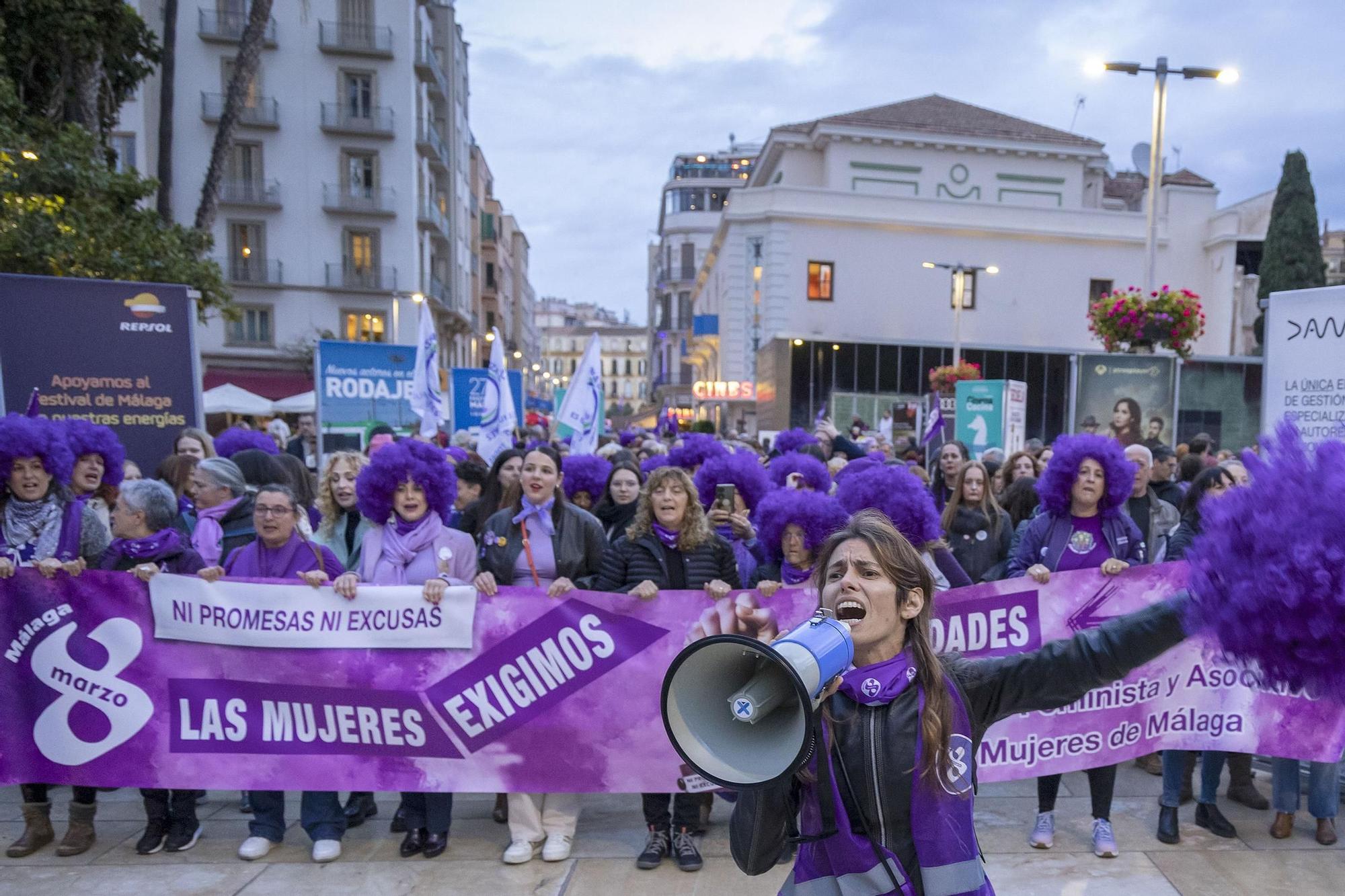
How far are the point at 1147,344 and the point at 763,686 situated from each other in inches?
534

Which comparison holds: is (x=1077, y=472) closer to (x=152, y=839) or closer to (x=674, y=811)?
(x=674, y=811)

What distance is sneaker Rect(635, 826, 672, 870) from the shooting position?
4176 mm

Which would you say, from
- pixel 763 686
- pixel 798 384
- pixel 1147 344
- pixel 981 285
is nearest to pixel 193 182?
pixel 798 384

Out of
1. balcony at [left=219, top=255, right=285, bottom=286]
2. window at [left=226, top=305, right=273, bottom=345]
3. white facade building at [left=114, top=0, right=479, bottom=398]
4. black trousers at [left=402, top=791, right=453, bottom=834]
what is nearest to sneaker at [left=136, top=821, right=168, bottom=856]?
black trousers at [left=402, top=791, right=453, bottom=834]

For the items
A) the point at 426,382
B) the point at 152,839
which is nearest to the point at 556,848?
the point at 152,839

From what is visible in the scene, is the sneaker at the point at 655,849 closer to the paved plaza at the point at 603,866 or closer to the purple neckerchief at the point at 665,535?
the paved plaza at the point at 603,866

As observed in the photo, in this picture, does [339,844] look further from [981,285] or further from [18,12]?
[981,285]

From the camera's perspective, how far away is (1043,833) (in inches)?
170

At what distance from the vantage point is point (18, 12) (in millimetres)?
11070

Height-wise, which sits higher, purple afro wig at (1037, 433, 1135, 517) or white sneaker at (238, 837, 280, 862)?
purple afro wig at (1037, 433, 1135, 517)

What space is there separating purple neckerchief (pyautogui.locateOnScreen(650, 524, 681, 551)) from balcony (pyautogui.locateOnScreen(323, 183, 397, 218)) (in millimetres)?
34670

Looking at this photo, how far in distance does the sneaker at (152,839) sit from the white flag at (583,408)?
5742 millimetres

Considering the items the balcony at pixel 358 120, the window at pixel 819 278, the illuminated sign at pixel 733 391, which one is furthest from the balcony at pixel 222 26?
the window at pixel 819 278

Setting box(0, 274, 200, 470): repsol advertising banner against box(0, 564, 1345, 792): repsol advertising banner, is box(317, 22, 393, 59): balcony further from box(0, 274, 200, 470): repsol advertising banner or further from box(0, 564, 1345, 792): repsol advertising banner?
box(0, 564, 1345, 792): repsol advertising banner
